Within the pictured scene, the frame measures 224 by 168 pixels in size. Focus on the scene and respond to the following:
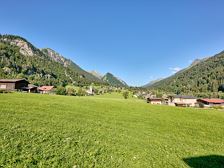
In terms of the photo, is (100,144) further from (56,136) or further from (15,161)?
(15,161)

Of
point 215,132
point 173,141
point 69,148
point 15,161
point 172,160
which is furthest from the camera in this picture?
point 215,132

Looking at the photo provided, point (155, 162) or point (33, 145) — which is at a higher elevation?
point (33, 145)

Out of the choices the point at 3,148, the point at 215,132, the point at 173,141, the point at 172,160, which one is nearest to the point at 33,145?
the point at 3,148

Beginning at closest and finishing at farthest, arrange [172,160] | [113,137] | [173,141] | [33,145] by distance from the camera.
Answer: [33,145]
[172,160]
[113,137]
[173,141]

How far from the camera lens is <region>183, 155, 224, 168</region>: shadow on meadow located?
12664mm

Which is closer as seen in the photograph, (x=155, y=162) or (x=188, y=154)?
(x=155, y=162)

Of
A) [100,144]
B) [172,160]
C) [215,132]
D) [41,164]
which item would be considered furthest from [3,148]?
[215,132]

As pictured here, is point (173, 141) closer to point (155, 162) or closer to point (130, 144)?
point (130, 144)

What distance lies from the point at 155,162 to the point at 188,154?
4127mm

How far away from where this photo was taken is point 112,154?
463 inches

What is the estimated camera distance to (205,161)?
44.5 feet

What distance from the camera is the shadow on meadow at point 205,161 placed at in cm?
1266

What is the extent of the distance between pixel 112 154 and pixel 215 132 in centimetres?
1735

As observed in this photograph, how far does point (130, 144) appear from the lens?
47.4 feet
